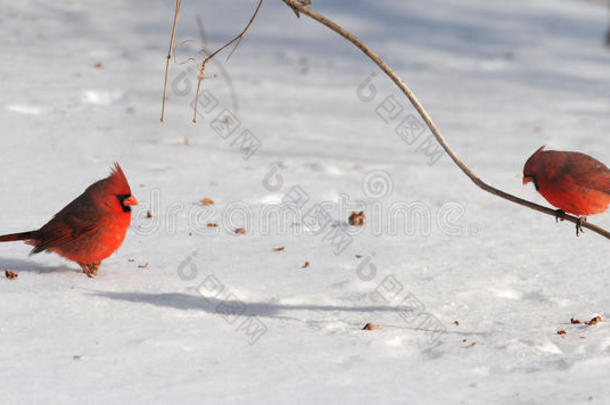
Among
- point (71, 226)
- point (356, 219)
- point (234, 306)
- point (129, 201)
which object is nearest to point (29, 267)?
point (71, 226)

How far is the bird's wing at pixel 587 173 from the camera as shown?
253 cm

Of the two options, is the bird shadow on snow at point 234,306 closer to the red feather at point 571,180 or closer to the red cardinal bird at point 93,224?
the red cardinal bird at point 93,224

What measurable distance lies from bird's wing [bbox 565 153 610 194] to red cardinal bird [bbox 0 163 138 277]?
156cm

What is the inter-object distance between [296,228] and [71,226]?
123 centimetres

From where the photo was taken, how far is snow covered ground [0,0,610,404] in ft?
7.51

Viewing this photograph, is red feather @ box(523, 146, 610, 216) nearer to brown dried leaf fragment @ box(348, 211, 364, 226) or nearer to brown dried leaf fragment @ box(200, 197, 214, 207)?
brown dried leaf fragment @ box(348, 211, 364, 226)

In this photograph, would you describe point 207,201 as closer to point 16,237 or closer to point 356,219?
point 356,219

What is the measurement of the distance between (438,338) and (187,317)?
889 millimetres

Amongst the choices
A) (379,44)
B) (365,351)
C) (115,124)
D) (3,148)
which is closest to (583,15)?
(379,44)

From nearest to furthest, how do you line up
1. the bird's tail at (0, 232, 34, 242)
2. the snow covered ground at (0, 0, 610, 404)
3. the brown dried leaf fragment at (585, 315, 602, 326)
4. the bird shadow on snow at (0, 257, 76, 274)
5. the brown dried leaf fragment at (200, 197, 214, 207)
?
1. the snow covered ground at (0, 0, 610, 404)
2. the brown dried leaf fragment at (585, 315, 602, 326)
3. the bird's tail at (0, 232, 34, 242)
4. the bird shadow on snow at (0, 257, 76, 274)
5. the brown dried leaf fragment at (200, 197, 214, 207)

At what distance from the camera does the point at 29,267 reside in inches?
115

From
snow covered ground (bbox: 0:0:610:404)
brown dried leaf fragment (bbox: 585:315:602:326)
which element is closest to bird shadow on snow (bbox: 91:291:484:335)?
snow covered ground (bbox: 0:0:610:404)

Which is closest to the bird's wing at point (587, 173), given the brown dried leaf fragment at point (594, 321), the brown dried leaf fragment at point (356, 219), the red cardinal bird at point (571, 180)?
the red cardinal bird at point (571, 180)

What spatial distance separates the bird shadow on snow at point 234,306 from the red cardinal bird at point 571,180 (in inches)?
25.9
